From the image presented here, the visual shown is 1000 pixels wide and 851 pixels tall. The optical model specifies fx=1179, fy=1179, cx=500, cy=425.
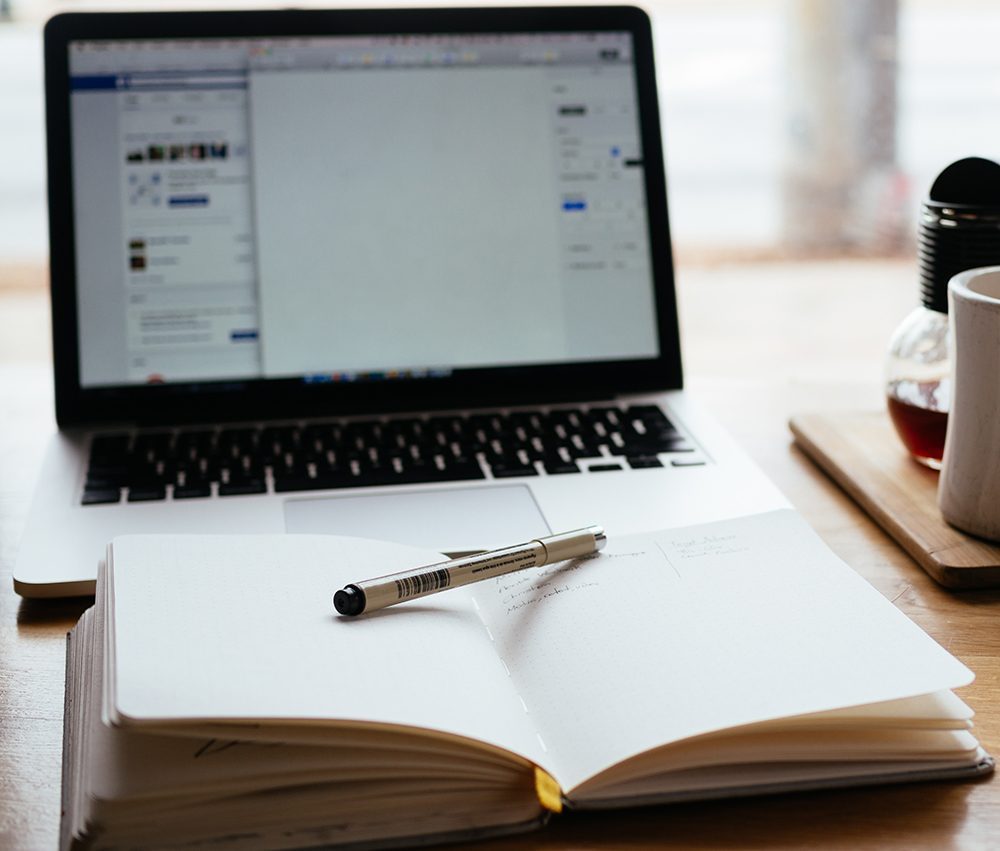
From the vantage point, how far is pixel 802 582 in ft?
1.97

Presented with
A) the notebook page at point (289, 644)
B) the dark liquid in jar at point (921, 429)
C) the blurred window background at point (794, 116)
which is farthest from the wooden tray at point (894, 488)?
the blurred window background at point (794, 116)

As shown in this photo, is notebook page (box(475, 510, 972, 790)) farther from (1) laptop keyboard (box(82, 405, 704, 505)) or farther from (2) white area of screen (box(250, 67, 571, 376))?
(2) white area of screen (box(250, 67, 571, 376))

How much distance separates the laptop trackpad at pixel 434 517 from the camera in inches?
29.4

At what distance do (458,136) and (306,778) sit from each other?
2.09 ft

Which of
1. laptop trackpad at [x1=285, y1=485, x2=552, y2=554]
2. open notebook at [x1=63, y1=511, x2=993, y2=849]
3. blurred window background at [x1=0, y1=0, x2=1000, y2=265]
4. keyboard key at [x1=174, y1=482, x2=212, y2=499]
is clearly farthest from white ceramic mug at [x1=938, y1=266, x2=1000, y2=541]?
blurred window background at [x1=0, y1=0, x2=1000, y2=265]

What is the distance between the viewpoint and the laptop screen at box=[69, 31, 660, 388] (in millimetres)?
929

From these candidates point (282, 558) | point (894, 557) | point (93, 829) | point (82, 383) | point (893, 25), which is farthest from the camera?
point (893, 25)

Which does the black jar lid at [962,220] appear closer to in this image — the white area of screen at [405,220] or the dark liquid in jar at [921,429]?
the dark liquid in jar at [921,429]

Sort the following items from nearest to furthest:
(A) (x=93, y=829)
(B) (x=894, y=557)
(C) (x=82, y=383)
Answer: (A) (x=93, y=829)
(B) (x=894, y=557)
(C) (x=82, y=383)

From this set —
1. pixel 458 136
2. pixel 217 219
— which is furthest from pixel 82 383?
pixel 458 136

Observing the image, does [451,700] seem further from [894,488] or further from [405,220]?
[405,220]

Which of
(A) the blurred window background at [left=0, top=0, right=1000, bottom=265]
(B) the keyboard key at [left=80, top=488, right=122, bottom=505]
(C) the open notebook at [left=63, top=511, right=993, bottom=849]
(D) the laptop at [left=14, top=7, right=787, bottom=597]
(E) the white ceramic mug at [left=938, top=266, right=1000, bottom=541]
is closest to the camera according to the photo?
(C) the open notebook at [left=63, top=511, right=993, bottom=849]

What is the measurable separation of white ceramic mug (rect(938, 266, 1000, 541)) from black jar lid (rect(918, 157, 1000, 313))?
49 millimetres

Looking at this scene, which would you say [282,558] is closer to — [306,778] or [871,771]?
[306,778]
